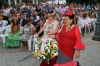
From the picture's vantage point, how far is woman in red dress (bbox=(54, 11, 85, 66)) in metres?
4.28

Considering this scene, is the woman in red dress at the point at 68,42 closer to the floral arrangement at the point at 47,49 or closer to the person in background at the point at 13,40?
the floral arrangement at the point at 47,49

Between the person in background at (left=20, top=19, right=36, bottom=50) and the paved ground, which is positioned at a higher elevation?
the person in background at (left=20, top=19, right=36, bottom=50)

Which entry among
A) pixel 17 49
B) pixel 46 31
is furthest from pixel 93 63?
pixel 17 49

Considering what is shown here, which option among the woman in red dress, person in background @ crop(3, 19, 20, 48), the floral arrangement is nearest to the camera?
the woman in red dress

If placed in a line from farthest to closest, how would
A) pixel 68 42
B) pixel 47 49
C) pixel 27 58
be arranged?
pixel 27 58, pixel 47 49, pixel 68 42

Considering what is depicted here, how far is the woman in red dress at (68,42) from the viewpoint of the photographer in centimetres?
428

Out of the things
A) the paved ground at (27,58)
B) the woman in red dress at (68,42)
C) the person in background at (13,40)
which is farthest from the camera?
the person in background at (13,40)

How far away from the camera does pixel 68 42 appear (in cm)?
440

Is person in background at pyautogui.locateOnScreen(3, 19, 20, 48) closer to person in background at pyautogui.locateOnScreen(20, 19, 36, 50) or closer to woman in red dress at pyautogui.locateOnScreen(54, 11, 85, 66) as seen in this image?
person in background at pyautogui.locateOnScreen(20, 19, 36, 50)

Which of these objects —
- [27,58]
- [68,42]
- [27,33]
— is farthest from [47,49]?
[27,33]

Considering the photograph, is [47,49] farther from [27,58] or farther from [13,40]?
[13,40]

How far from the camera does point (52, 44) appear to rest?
16.5 feet

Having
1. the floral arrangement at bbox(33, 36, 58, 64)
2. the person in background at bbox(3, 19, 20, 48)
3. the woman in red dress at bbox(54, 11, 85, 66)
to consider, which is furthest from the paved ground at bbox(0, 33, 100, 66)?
the woman in red dress at bbox(54, 11, 85, 66)

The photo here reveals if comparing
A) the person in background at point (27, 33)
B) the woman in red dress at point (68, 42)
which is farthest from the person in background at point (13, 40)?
the woman in red dress at point (68, 42)
